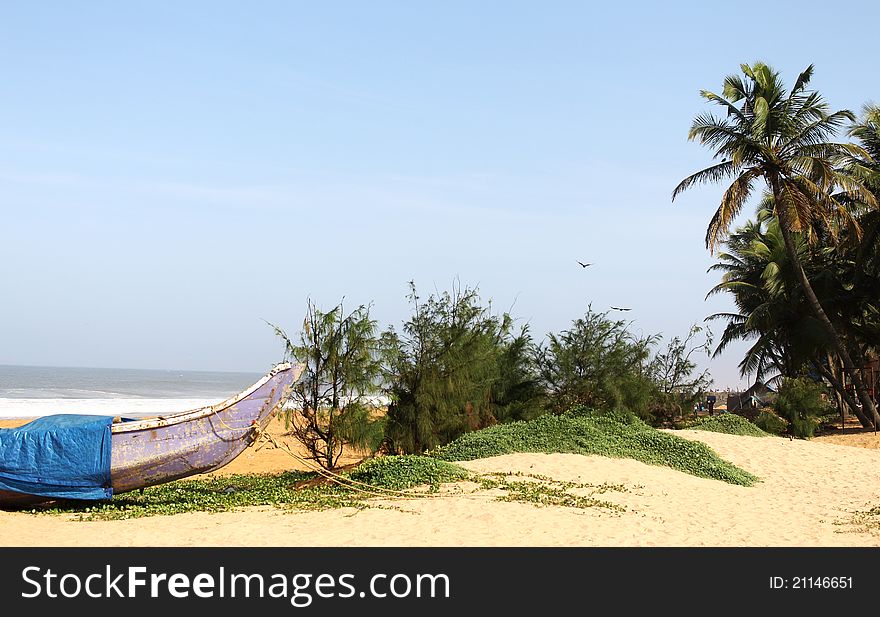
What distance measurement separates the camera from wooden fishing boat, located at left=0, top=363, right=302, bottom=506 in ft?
33.3

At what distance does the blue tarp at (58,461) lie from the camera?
32.5ft

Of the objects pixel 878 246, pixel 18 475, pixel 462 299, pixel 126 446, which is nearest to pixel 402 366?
pixel 462 299

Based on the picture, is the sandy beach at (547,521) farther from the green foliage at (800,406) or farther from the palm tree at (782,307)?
the palm tree at (782,307)

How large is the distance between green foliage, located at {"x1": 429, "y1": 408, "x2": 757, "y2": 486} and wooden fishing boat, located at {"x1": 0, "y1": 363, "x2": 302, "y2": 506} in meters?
3.50

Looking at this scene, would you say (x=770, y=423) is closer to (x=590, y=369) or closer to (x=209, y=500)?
(x=590, y=369)

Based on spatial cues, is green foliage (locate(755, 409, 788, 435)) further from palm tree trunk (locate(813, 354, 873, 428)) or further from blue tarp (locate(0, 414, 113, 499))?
blue tarp (locate(0, 414, 113, 499))

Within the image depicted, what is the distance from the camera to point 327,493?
34.9ft

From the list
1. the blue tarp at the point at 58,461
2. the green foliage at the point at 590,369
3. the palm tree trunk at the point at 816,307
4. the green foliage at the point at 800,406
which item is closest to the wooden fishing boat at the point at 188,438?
the blue tarp at the point at 58,461

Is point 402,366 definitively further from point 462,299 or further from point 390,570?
point 390,570

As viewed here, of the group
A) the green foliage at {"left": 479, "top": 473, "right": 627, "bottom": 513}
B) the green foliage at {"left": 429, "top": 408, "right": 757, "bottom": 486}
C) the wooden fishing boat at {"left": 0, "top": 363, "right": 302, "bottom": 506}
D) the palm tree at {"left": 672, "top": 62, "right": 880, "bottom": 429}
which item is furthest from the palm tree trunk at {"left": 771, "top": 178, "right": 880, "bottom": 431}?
the wooden fishing boat at {"left": 0, "top": 363, "right": 302, "bottom": 506}

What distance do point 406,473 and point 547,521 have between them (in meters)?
2.78

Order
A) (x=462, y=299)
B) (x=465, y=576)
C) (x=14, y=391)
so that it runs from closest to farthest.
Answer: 1. (x=465, y=576)
2. (x=462, y=299)
3. (x=14, y=391)

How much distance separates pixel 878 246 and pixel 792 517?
1536 cm

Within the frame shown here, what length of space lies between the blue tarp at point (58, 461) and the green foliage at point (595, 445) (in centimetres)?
556
